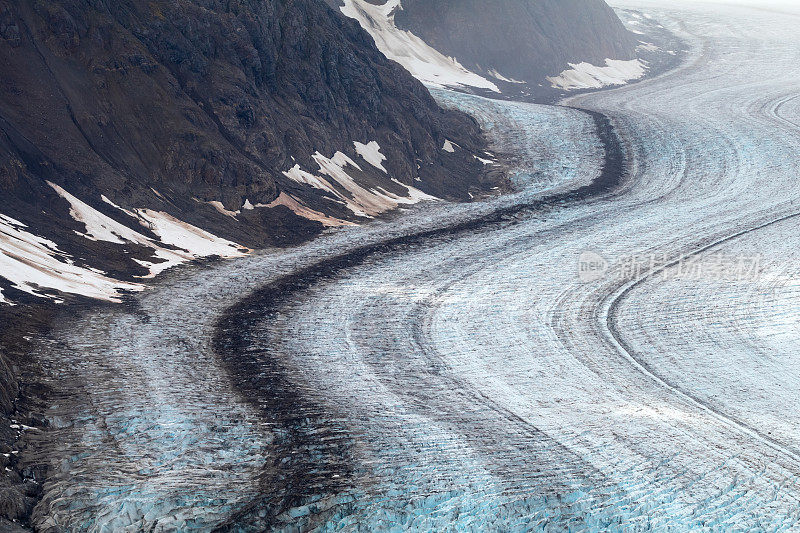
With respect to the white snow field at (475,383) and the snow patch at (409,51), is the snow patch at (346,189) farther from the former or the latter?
the snow patch at (409,51)

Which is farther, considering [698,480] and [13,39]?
[13,39]

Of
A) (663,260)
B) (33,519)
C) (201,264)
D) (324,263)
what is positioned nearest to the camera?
(33,519)

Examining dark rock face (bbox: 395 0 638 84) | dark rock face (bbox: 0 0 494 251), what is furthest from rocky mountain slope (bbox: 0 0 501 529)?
dark rock face (bbox: 395 0 638 84)

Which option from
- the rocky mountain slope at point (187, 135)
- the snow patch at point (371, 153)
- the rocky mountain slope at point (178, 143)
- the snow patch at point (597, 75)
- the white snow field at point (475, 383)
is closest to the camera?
the white snow field at point (475, 383)

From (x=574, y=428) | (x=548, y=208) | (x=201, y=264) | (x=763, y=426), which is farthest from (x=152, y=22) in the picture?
(x=763, y=426)

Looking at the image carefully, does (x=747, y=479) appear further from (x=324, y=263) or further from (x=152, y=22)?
(x=152, y=22)

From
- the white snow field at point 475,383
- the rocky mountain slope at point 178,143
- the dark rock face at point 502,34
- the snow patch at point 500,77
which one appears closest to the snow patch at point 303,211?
the rocky mountain slope at point 178,143
